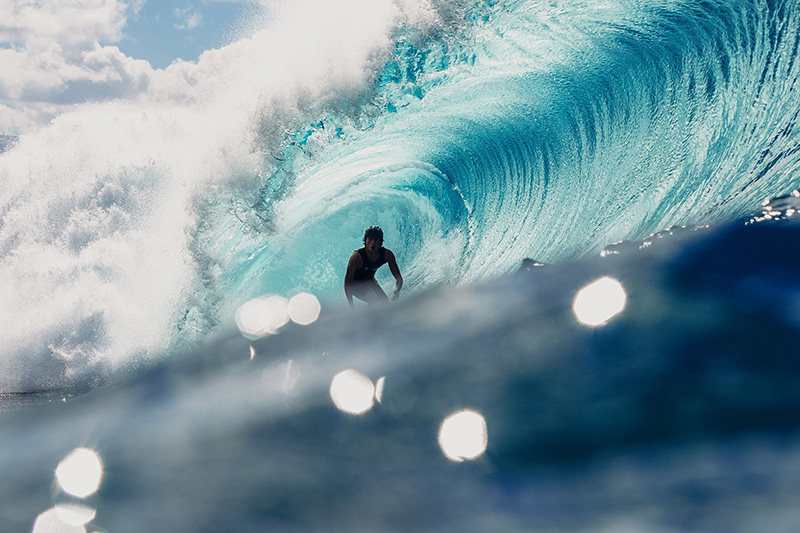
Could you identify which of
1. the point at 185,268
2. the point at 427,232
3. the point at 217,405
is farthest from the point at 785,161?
the point at 185,268

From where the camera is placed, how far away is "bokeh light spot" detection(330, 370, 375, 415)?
234 centimetres

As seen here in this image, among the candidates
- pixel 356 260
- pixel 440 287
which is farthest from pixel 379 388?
pixel 440 287

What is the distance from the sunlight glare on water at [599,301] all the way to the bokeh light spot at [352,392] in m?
1.00

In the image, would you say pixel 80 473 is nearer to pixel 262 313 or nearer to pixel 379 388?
pixel 379 388

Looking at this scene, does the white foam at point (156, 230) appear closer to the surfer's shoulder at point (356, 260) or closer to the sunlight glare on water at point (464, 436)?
the surfer's shoulder at point (356, 260)

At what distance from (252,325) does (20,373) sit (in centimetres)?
300

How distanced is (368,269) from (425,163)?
332 centimetres

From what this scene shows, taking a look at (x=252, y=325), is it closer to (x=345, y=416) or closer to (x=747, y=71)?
(x=345, y=416)

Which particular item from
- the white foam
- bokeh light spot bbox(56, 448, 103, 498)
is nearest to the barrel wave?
the white foam

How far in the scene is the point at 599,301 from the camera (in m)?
2.59

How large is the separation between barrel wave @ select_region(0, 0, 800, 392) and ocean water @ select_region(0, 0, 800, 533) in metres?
0.04

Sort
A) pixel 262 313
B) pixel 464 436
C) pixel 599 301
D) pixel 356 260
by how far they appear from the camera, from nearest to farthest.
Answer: pixel 464 436 → pixel 599 301 → pixel 356 260 → pixel 262 313

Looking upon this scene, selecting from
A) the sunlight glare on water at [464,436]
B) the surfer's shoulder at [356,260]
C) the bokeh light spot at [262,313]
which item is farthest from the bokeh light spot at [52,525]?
the surfer's shoulder at [356,260]

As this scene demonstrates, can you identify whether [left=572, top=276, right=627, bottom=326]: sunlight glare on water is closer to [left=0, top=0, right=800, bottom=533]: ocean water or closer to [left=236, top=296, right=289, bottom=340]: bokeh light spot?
[left=0, top=0, right=800, bottom=533]: ocean water
